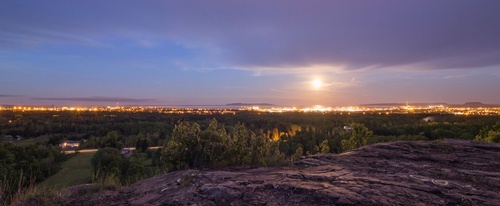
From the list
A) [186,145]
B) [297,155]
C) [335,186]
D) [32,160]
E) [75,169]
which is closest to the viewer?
[335,186]

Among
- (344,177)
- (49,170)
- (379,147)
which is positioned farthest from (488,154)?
(49,170)

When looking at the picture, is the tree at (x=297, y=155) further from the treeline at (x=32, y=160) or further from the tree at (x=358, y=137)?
the treeline at (x=32, y=160)

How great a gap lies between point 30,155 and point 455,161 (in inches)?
1645

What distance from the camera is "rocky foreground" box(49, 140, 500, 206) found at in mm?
4559

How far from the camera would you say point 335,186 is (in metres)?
5.10

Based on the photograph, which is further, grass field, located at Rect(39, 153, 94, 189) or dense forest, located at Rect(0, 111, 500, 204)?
grass field, located at Rect(39, 153, 94, 189)

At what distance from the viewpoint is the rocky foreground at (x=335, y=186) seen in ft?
15.0

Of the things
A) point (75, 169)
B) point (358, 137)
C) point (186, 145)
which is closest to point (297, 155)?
point (358, 137)

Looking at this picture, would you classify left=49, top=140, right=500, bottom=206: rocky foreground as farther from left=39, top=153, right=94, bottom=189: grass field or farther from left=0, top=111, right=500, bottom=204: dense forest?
left=39, top=153, right=94, bottom=189: grass field

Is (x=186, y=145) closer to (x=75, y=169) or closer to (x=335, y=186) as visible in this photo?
(x=335, y=186)

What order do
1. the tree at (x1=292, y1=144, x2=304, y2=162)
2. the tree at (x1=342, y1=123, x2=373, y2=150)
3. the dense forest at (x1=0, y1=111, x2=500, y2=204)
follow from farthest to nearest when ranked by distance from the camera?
the tree at (x1=342, y1=123, x2=373, y2=150) < the tree at (x1=292, y1=144, x2=304, y2=162) < the dense forest at (x1=0, y1=111, x2=500, y2=204)

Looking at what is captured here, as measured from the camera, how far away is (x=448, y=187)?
5.23m

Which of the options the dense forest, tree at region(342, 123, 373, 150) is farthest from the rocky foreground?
tree at region(342, 123, 373, 150)

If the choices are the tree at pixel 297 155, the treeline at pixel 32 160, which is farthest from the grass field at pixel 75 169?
the tree at pixel 297 155
